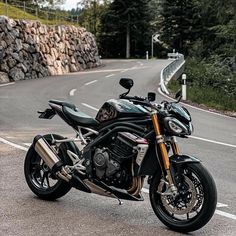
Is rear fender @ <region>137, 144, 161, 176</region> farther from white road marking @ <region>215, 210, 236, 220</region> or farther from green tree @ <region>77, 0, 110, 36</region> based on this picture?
green tree @ <region>77, 0, 110, 36</region>

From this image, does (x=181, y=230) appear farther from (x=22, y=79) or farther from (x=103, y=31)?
(x=103, y=31)

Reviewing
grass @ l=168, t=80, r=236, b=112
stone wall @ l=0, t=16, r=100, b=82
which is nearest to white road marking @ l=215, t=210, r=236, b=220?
grass @ l=168, t=80, r=236, b=112

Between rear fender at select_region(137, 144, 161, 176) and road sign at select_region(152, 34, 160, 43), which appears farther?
road sign at select_region(152, 34, 160, 43)


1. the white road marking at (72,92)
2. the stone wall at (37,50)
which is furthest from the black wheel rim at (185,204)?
the stone wall at (37,50)

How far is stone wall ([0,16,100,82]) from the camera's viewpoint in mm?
29406

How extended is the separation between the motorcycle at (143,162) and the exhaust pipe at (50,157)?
13 millimetres

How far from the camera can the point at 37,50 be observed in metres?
32.8

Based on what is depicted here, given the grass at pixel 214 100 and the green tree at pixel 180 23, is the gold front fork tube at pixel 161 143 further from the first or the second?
the green tree at pixel 180 23

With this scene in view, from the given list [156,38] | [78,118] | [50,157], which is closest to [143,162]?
[78,118]

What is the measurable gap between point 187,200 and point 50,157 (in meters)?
1.81

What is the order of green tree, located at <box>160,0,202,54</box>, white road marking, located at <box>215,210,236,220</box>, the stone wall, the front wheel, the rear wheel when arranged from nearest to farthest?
1. the front wheel
2. white road marking, located at <box>215,210,236,220</box>
3. the rear wheel
4. the stone wall
5. green tree, located at <box>160,0,202,54</box>

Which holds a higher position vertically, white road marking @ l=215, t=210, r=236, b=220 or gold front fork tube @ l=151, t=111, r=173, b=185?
gold front fork tube @ l=151, t=111, r=173, b=185

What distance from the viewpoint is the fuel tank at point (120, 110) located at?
5.06 meters

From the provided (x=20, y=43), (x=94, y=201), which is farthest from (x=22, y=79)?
(x=94, y=201)
